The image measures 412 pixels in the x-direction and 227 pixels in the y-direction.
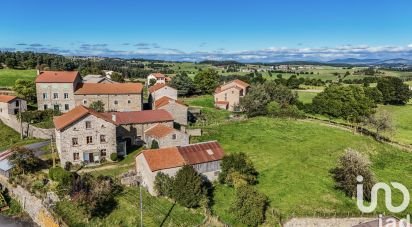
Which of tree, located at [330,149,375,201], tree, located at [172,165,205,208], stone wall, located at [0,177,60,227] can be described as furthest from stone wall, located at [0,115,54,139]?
tree, located at [330,149,375,201]

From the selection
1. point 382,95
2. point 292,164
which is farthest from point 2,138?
point 382,95

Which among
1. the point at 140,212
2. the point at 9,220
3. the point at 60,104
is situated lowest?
the point at 9,220

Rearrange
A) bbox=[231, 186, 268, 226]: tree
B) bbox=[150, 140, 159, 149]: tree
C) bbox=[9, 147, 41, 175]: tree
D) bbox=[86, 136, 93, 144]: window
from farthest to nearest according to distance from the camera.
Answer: bbox=[150, 140, 159, 149]: tree, bbox=[86, 136, 93, 144]: window, bbox=[9, 147, 41, 175]: tree, bbox=[231, 186, 268, 226]: tree

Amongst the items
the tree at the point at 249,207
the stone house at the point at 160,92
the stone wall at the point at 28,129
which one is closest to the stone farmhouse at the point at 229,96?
the stone house at the point at 160,92

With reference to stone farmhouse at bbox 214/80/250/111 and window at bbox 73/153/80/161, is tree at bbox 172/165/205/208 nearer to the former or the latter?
window at bbox 73/153/80/161

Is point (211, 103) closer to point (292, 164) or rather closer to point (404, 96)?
point (292, 164)

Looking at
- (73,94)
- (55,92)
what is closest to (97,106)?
(73,94)
